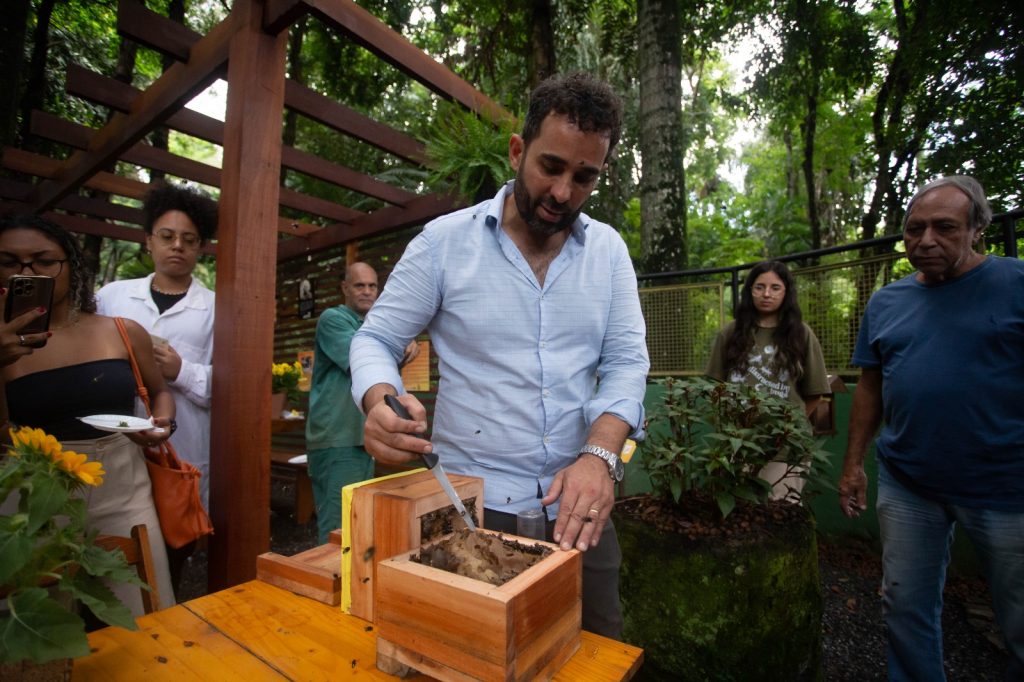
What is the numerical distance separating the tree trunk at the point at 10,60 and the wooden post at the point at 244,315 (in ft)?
11.9

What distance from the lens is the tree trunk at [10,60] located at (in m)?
4.70

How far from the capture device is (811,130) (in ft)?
31.3

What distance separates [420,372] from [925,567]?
3872 millimetres

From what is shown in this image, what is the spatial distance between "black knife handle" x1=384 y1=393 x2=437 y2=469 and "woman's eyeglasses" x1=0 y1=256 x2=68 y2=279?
1920 mm

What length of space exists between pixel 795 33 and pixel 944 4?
2.22m

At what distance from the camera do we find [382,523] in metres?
1.28

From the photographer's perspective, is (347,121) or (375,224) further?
(375,224)

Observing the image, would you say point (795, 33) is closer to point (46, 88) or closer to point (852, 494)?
point (852, 494)

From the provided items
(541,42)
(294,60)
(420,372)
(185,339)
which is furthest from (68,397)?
(294,60)

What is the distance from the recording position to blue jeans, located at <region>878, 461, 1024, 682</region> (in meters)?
2.25

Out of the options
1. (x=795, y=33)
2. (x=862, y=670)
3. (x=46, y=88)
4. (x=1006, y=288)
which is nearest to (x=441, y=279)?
(x=1006, y=288)

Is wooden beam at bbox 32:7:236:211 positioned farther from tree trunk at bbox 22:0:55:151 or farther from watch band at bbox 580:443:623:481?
tree trunk at bbox 22:0:55:151

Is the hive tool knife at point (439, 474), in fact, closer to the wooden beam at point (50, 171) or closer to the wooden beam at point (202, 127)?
the wooden beam at point (202, 127)

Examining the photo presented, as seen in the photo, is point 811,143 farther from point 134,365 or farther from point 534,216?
point 134,365
